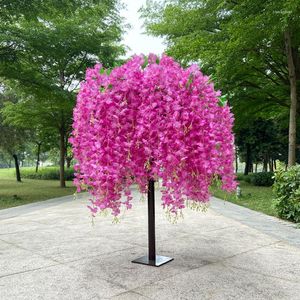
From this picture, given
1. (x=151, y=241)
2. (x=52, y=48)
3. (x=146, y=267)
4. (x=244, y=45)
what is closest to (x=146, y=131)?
(x=151, y=241)

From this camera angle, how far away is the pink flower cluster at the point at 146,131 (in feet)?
13.7

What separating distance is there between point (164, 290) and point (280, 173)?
243 inches

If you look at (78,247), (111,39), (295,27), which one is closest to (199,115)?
(78,247)

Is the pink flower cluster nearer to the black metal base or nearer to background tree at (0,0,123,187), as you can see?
the black metal base

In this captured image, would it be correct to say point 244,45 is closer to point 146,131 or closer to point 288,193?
point 288,193

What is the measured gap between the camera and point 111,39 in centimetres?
1886

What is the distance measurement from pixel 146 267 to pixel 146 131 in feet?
6.17

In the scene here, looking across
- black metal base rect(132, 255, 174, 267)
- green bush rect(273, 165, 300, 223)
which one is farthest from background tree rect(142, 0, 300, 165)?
black metal base rect(132, 255, 174, 267)

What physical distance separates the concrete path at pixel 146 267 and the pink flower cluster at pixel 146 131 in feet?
3.04

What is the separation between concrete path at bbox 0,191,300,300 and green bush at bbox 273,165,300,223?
0.45 m

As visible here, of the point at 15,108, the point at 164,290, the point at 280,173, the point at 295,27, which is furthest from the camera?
the point at 15,108

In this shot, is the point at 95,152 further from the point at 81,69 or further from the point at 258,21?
the point at 81,69

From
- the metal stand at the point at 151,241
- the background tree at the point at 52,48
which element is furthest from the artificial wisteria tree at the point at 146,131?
the background tree at the point at 52,48

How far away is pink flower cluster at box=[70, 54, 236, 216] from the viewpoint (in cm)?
418
